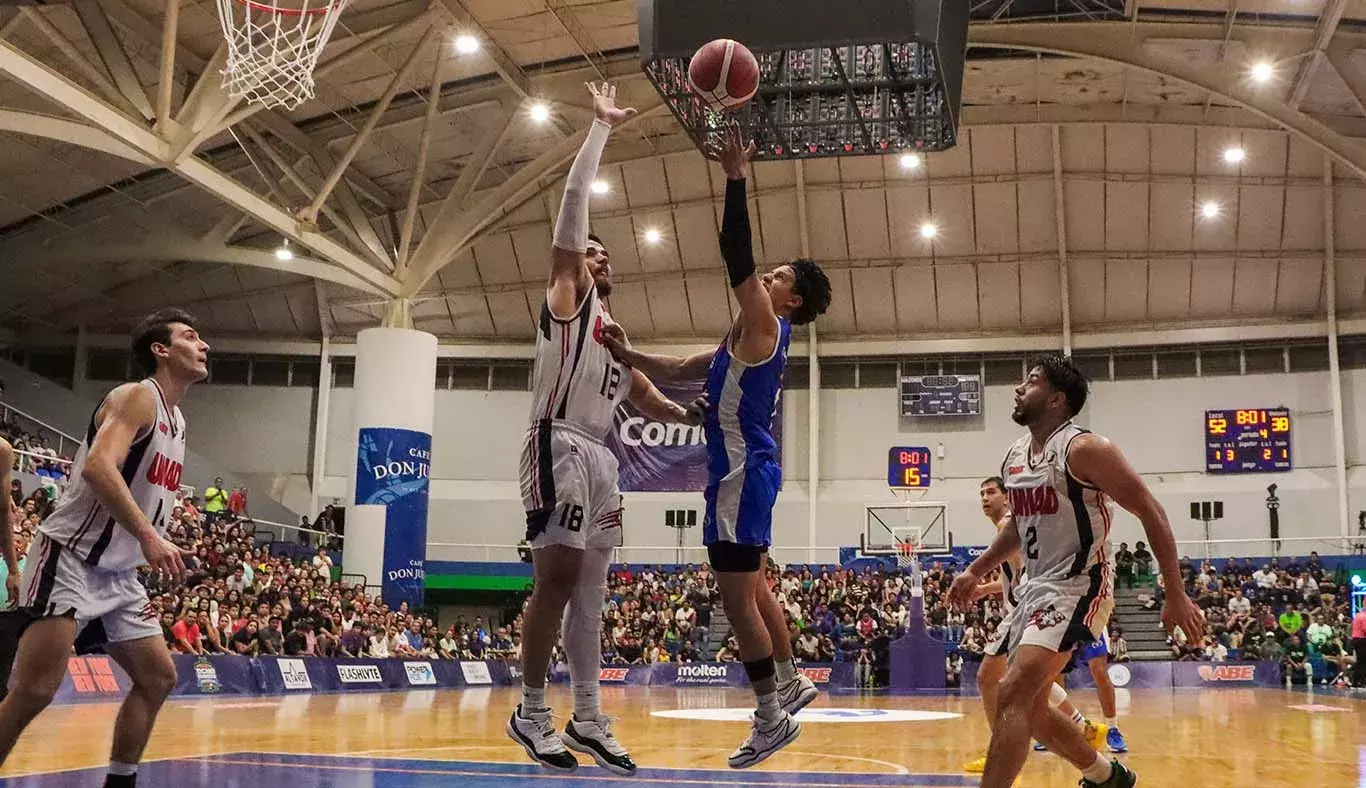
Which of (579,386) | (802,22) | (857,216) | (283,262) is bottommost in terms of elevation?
(579,386)

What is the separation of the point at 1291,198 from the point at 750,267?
28886 millimetres

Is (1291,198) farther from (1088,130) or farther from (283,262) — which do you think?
(283,262)

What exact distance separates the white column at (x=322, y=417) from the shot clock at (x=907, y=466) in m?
16.8

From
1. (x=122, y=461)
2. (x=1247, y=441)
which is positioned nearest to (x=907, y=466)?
(x=1247, y=441)

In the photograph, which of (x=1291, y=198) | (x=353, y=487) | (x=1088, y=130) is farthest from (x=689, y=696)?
(x=1291, y=198)

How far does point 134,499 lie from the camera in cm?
536

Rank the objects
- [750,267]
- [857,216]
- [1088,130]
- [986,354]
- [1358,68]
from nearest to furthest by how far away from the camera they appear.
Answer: [750,267], [1358,68], [1088,130], [857,216], [986,354]

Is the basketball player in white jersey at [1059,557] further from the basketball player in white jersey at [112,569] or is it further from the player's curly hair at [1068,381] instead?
the basketball player in white jersey at [112,569]

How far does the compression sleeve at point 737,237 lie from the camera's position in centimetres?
538

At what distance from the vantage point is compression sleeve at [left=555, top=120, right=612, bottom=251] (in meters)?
5.43

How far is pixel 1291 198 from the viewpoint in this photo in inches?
1185

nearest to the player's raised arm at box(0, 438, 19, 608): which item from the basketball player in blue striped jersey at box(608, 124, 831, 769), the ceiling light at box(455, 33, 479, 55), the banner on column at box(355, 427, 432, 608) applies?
the basketball player in blue striped jersey at box(608, 124, 831, 769)

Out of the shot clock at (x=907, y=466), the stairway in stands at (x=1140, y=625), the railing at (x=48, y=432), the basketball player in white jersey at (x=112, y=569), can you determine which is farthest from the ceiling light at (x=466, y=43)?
the stairway in stands at (x=1140, y=625)

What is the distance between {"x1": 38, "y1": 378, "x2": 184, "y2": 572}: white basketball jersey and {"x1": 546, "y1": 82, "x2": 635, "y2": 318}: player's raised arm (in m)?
1.79
